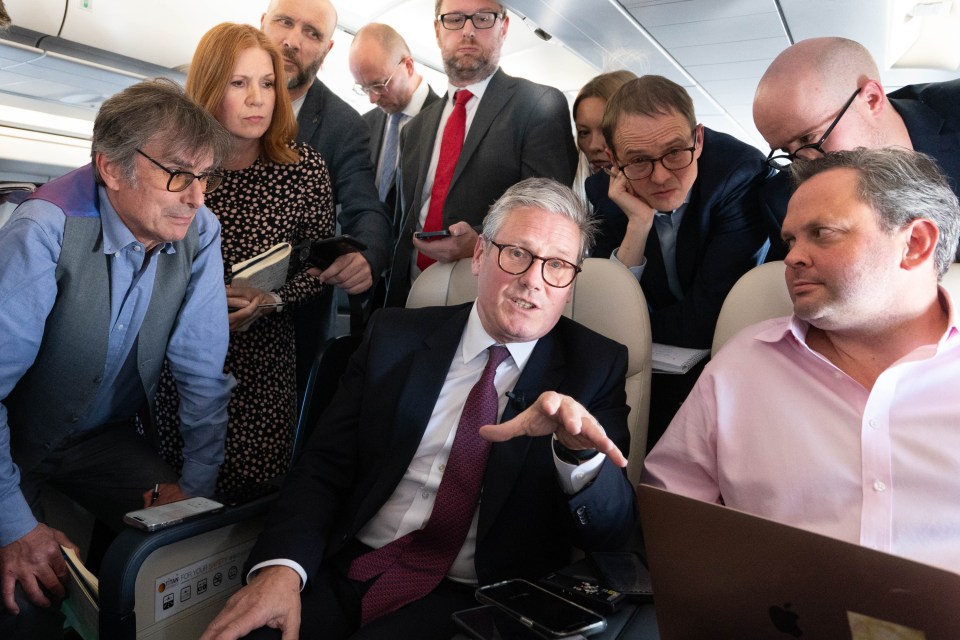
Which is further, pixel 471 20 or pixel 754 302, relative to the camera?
pixel 471 20

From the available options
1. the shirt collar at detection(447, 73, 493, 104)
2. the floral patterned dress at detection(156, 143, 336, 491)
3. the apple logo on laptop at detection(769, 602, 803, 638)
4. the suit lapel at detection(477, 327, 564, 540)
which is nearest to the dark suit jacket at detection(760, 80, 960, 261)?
the suit lapel at detection(477, 327, 564, 540)

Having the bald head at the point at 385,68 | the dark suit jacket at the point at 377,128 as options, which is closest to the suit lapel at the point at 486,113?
the dark suit jacket at the point at 377,128

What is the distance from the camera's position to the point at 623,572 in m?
1.44

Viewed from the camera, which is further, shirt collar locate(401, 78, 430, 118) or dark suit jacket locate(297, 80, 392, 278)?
shirt collar locate(401, 78, 430, 118)

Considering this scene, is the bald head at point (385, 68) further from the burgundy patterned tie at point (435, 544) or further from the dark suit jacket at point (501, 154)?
the burgundy patterned tie at point (435, 544)

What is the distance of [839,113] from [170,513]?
195 cm

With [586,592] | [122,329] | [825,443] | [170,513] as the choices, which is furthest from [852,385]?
[122,329]

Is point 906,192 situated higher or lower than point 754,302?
higher

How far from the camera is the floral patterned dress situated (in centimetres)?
241

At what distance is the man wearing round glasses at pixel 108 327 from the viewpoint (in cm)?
177

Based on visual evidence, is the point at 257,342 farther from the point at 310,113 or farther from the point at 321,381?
the point at 310,113

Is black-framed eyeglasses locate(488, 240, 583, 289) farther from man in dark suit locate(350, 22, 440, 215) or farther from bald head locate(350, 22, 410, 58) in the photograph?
bald head locate(350, 22, 410, 58)

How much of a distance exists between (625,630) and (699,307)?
1.03 metres

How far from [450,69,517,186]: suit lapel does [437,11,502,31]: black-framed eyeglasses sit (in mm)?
296
